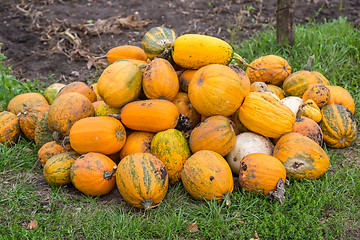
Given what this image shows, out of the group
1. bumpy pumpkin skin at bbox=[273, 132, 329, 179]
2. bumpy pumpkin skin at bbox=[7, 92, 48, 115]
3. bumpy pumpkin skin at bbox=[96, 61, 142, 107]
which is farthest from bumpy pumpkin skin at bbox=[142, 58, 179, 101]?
bumpy pumpkin skin at bbox=[7, 92, 48, 115]

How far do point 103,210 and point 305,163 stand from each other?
6.40 feet

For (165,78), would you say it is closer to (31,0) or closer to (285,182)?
(285,182)

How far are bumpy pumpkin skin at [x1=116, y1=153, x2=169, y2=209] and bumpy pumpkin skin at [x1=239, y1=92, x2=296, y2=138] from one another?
1048 mm

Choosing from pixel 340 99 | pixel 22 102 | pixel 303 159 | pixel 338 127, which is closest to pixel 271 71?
pixel 340 99

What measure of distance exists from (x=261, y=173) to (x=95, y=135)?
5.28 ft

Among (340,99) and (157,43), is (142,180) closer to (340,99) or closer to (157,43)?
(157,43)

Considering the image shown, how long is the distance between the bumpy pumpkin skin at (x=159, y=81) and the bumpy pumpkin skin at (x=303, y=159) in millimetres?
1291

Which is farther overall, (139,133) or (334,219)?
(139,133)

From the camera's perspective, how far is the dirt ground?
6.16 m

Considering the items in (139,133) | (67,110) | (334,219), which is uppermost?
(67,110)

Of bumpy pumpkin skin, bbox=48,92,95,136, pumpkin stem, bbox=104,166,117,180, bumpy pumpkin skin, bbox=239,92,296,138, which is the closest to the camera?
pumpkin stem, bbox=104,166,117,180

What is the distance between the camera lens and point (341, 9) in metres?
6.98

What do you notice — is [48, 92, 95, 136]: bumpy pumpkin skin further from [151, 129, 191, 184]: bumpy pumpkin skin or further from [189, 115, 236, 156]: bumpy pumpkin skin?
[189, 115, 236, 156]: bumpy pumpkin skin

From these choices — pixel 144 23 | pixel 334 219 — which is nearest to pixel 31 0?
pixel 144 23
